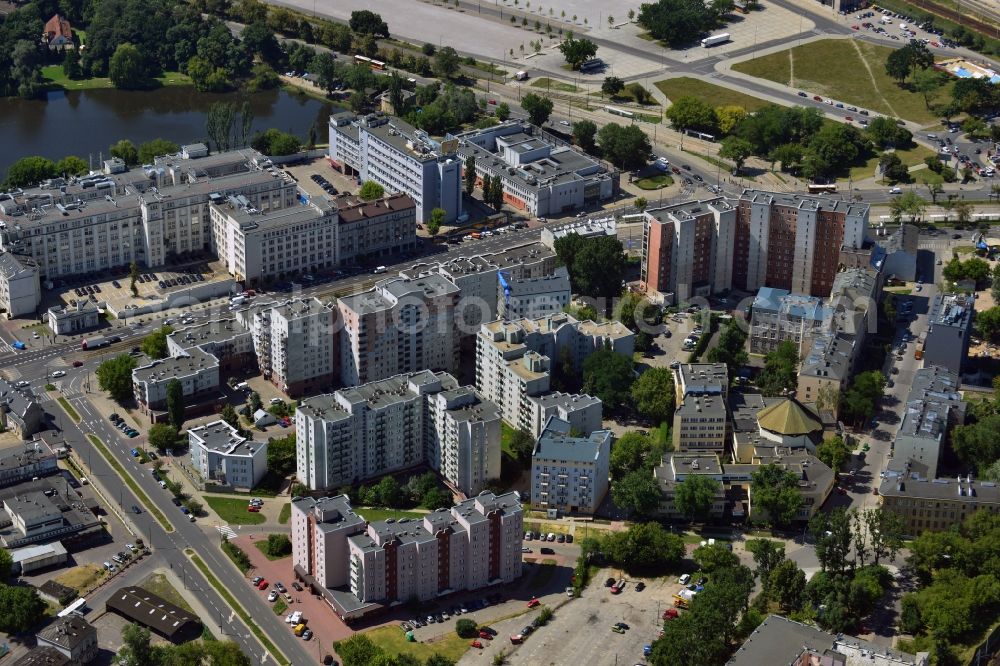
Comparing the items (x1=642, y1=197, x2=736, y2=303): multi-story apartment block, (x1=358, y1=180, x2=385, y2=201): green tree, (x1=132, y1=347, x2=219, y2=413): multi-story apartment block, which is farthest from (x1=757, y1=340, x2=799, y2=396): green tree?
(x1=358, y1=180, x2=385, y2=201): green tree

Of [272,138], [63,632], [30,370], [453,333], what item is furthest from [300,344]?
[272,138]

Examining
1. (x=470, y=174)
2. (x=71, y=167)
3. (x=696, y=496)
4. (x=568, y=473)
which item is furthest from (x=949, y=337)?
(x=71, y=167)

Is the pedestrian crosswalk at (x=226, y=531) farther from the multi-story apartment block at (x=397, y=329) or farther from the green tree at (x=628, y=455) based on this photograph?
the green tree at (x=628, y=455)

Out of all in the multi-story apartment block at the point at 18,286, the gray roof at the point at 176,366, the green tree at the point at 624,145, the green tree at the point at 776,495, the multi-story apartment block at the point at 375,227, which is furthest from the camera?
the green tree at the point at 624,145

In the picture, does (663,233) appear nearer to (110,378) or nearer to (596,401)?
(596,401)

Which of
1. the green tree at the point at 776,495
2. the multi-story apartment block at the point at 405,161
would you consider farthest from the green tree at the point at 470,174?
the green tree at the point at 776,495

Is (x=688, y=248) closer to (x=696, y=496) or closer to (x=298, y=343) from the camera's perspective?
(x=696, y=496)
